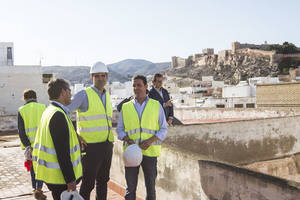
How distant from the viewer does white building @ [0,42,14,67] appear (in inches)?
1309

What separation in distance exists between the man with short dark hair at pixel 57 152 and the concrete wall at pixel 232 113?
53.3 ft

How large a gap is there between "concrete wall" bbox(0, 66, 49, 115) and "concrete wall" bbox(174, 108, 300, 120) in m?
15.7

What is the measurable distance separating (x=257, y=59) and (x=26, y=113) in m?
94.4

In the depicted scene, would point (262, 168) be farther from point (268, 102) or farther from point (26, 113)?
point (268, 102)

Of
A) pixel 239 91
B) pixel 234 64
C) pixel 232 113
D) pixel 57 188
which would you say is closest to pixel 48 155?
pixel 57 188

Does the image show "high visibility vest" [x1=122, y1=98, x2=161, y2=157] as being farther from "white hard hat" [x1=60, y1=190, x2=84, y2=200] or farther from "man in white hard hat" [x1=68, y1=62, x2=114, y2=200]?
"white hard hat" [x1=60, y1=190, x2=84, y2=200]

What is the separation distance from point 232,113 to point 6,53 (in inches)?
1041

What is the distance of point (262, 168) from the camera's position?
1176 cm

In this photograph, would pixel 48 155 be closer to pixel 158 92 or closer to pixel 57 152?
pixel 57 152

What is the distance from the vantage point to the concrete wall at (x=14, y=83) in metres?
28.5

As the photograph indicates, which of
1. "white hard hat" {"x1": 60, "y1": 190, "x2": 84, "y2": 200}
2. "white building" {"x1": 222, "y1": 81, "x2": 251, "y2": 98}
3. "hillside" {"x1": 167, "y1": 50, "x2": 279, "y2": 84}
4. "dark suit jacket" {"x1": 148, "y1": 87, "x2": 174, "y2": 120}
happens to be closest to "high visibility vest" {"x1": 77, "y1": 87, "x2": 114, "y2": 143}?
"white hard hat" {"x1": 60, "y1": 190, "x2": 84, "y2": 200}

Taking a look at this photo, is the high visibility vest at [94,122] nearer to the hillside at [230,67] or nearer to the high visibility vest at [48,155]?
the high visibility vest at [48,155]

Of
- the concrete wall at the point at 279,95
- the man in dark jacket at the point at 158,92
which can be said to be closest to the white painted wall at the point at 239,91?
the concrete wall at the point at 279,95

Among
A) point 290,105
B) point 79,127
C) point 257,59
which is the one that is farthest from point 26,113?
point 257,59
